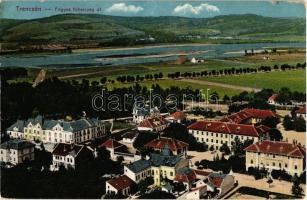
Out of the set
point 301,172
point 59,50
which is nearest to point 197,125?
point 301,172

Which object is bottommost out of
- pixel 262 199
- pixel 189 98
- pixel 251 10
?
pixel 262 199

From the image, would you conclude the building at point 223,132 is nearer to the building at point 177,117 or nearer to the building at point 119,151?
the building at point 177,117

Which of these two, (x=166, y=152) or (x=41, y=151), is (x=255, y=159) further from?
(x=41, y=151)

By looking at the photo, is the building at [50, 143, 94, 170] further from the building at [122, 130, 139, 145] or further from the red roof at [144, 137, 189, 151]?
the red roof at [144, 137, 189, 151]

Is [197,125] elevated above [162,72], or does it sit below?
→ below

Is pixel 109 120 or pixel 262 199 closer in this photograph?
pixel 262 199

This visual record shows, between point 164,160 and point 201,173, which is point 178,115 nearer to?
point 164,160

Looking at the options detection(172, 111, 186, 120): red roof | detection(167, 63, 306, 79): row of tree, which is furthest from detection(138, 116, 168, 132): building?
detection(167, 63, 306, 79): row of tree

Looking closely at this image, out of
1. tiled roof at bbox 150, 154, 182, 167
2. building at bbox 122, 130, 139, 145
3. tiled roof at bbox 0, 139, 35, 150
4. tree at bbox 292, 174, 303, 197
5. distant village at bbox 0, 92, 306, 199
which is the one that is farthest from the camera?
building at bbox 122, 130, 139, 145
